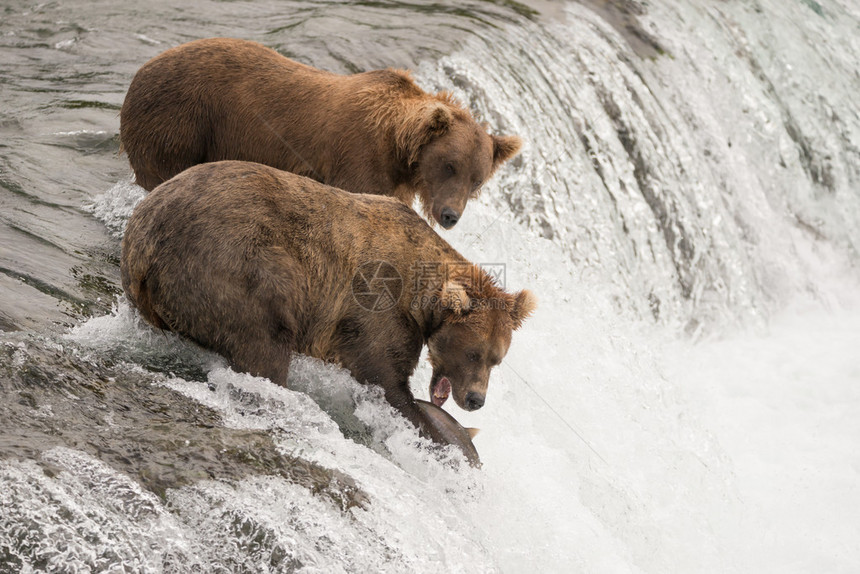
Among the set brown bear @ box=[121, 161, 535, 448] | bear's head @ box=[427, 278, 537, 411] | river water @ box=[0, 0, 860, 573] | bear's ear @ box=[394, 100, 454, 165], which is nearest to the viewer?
river water @ box=[0, 0, 860, 573]

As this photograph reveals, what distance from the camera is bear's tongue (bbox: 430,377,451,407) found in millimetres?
5219

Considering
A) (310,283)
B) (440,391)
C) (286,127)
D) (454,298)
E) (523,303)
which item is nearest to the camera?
(310,283)

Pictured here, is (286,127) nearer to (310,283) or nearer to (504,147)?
(504,147)

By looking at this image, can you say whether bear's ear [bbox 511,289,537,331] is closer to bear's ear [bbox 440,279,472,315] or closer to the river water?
bear's ear [bbox 440,279,472,315]

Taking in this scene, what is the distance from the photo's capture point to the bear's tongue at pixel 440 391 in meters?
5.22

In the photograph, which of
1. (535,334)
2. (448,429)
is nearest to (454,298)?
(448,429)

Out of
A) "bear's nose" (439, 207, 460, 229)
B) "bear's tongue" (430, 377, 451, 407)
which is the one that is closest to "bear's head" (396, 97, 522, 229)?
"bear's nose" (439, 207, 460, 229)

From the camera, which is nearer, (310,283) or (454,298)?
(310,283)

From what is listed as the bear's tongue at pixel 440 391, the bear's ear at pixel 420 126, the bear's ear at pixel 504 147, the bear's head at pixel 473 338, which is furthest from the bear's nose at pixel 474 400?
the bear's ear at pixel 504 147

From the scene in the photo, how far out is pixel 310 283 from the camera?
14.9 feet

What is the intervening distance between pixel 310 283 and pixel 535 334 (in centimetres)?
309

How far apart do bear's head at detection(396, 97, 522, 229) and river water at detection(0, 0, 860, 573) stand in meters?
1.14

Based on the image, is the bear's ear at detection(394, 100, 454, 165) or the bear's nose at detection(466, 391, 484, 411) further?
the bear's ear at detection(394, 100, 454, 165)

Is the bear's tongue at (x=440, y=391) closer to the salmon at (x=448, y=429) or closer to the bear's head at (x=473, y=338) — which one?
the bear's head at (x=473, y=338)
